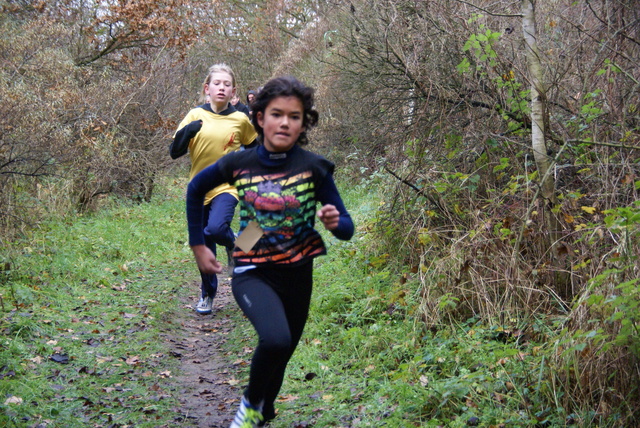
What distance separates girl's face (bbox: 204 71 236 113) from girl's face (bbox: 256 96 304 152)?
123 inches

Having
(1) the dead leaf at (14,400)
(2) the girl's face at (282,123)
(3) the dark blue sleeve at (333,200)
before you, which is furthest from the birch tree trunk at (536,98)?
(1) the dead leaf at (14,400)

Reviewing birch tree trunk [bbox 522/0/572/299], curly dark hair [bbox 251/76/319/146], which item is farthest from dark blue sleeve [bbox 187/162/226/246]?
birch tree trunk [bbox 522/0/572/299]

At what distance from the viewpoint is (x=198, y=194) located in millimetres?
3799

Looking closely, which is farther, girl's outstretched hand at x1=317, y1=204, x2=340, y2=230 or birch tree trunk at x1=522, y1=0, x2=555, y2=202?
birch tree trunk at x1=522, y1=0, x2=555, y2=202

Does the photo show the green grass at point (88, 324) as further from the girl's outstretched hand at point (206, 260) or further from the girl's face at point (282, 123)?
the girl's face at point (282, 123)

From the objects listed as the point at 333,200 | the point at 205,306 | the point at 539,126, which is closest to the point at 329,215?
the point at 333,200

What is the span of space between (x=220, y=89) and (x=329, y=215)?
3661 mm

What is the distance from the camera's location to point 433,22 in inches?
271

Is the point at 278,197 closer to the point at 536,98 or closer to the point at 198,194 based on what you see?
the point at 198,194

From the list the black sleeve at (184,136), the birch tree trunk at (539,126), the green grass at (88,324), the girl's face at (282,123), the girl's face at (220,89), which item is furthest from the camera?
the girl's face at (220,89)

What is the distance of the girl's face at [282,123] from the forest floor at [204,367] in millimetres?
2087

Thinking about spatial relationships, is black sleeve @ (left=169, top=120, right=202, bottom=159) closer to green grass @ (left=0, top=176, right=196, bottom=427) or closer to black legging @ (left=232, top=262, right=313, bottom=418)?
green grass @ (left=0, top=176, right=196, bottom=427)

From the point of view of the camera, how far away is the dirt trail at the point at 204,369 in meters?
4.73

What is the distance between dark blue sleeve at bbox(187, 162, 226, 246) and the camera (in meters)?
3.75
